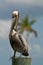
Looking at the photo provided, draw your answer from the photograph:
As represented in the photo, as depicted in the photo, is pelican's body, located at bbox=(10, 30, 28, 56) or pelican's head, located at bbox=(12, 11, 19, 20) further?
pelican's body, located at bbox=(10, 30, 28, 56)

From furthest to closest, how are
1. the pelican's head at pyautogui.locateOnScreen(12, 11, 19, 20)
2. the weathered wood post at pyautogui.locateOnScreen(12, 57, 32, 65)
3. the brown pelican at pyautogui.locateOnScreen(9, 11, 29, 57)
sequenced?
the brown pelican at pyautogui.locateOnScreen(9, 11, 29, 57) → the pelican's head at pyautogui.locateOnScreen(12, 11, 19, 20) → the weathered wood post at pyautogui.locateOnScreen(12, 57, 32, 65)

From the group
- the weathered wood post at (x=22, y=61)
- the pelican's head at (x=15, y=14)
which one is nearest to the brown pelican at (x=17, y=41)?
the pelican's head at (x=15, y=14)

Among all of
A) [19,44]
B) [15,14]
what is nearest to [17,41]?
[19,44]

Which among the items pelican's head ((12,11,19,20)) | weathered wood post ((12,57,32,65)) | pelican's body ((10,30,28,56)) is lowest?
weathered wood post ((12,57,32,65))

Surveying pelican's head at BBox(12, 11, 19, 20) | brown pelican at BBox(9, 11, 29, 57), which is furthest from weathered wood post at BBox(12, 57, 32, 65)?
pelican's head at BBox(12, 11, 19, 20)

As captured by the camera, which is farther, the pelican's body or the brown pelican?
the pelican's body

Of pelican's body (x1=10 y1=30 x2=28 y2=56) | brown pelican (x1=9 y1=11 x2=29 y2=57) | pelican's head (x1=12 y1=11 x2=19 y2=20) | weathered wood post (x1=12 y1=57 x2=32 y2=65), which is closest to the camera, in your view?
weathered wood post (x1=12 y1=57 x2=32 y2=65)

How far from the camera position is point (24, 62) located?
1155 centimetres

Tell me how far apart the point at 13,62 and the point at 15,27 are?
157cm

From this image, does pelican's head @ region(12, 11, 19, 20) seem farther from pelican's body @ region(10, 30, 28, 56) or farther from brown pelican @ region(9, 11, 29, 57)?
pelican's body @ region(10, 30, 28, 56)

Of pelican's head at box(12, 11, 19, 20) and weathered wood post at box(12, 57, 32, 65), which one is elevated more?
pelican's head at box(12, 11, 19, 20)

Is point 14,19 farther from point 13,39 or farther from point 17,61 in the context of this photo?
point 17,61

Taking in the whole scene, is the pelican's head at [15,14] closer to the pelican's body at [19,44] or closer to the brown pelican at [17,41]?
the brown pelican at [17,41]

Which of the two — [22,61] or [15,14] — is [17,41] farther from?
[15,14]
